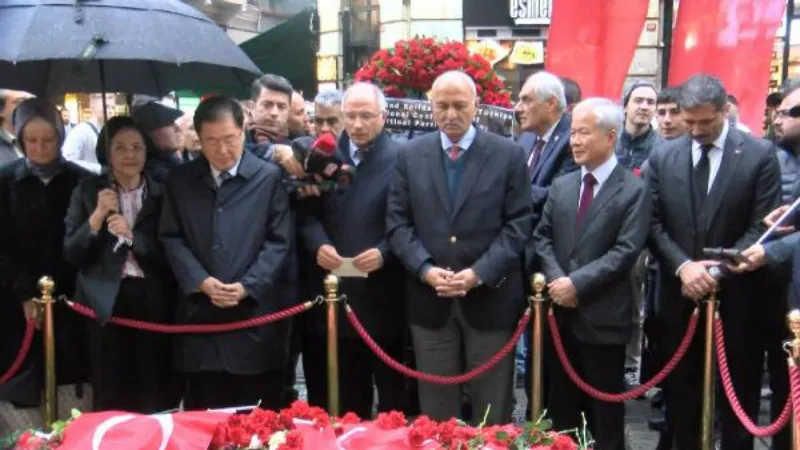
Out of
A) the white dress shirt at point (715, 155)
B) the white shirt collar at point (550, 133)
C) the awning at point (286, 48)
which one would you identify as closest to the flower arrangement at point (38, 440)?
the white shirt collar at point (550, 133)

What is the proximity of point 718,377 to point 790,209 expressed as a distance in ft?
3.56

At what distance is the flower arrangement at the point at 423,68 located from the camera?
23.1 ft

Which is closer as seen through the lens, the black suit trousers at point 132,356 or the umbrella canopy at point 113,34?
the umbrella canopy at point 113,34

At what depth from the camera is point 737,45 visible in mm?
6828

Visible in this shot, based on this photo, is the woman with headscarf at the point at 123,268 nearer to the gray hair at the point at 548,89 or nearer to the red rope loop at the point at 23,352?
the red rope loop at the point at 23,352

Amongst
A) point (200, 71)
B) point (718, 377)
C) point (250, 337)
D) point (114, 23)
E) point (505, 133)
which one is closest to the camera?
point (114, 23)

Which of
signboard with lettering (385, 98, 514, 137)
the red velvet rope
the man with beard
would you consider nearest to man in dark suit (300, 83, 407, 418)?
signboard with lettering (385, 98, 514, 137)

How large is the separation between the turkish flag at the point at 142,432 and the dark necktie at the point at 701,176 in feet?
8.20

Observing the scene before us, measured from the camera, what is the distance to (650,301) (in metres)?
5.09

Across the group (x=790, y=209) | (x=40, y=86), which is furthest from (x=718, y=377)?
(x=40, y=86)

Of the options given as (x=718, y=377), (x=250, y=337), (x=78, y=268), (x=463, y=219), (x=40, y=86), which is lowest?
(x=718, y=377)

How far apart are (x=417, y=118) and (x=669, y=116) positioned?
5.91ft

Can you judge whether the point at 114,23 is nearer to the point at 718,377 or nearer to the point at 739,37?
the point at 718,377

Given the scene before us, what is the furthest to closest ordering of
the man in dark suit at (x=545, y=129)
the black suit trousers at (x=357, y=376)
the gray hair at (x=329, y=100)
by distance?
1. the gray hair at (x=329, y=100)
2. the man in dark suit at (x=545, y=129)
3. the black suit trousers at (x=357, y=376)
